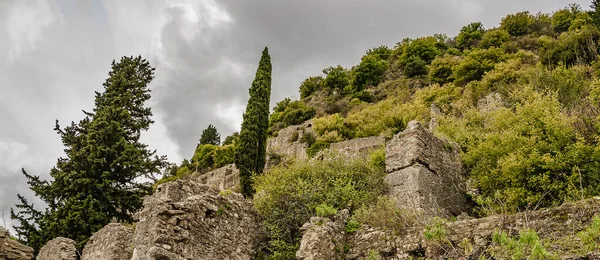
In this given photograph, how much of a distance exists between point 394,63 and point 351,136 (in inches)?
936

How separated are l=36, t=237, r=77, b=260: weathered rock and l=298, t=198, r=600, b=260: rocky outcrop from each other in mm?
8521

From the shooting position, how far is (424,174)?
13.6 meters

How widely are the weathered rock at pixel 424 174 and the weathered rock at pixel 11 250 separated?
11.3m

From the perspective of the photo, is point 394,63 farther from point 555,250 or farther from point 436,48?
point 555,250

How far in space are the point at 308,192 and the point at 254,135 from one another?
48.9 ft

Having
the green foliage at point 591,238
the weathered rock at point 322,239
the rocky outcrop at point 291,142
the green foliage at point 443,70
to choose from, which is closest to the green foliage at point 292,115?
the rocky outcrop at point 291,142

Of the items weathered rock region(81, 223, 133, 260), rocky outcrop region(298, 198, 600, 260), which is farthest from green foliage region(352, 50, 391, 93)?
rocky outcrop region(298, 198, 600, 260)

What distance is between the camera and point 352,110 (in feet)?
137

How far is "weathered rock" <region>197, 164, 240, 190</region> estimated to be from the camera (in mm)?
31434

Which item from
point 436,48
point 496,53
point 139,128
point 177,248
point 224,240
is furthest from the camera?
point 436,48

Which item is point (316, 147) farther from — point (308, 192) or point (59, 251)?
point (59, 251)

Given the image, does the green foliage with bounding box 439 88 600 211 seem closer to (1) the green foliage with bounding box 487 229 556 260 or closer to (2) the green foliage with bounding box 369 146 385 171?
(2) the green foliage with bounding box 369 146 385 171

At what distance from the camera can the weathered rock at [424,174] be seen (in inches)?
518

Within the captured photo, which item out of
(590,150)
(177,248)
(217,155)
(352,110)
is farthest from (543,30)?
(177,248)
